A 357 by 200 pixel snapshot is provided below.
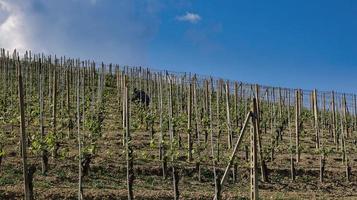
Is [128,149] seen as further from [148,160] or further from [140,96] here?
[140,96]

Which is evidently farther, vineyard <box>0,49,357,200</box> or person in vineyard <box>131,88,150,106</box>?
person in vineyard <box>131,88,150,106</box>

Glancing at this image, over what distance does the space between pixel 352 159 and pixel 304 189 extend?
804 centimetres

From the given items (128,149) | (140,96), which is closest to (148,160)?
(128,149)

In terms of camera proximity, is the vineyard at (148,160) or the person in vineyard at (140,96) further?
the person in vineyard at (140,96)

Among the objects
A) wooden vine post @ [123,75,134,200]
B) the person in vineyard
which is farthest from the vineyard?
the person in vineyard

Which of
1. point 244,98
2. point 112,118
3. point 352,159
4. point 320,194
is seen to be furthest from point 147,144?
point 244,98

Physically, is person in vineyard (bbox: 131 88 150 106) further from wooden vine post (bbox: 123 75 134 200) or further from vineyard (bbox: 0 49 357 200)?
wooden vine post (bbox: 123 75 134 200)

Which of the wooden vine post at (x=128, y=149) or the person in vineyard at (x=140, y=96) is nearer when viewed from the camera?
the wooden vine post at (x=128, y=149)

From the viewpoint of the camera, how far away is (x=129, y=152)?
61.2ft

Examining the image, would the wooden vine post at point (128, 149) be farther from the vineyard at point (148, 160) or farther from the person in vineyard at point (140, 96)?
the person in vineyard at point (140, 96)

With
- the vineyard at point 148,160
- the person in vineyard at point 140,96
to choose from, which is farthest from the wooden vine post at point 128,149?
the person in vineyard at point 140,96

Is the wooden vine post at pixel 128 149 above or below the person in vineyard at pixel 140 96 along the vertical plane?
below

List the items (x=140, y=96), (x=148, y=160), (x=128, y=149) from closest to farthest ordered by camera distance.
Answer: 1. (x=128, y=149)
2. (x=148, y=160)
3. (x=140, y=96)

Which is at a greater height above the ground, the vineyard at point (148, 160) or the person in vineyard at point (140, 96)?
the person in vineyard at point (140, 96)
